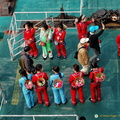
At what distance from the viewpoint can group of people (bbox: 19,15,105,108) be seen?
9227 millimetres

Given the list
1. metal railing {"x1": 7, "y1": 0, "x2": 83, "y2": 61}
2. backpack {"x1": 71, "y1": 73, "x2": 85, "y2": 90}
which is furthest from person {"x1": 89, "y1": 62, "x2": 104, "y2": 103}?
metal railing {"x1": 7, "y1": 0, "x2": 83, "y2": 61}

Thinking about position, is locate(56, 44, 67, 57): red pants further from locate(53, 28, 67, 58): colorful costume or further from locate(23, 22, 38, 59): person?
locate(23, 22, 38, 59): person

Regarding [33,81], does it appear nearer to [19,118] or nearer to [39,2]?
[19,118]

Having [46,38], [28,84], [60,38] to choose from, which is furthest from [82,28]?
[28,84]

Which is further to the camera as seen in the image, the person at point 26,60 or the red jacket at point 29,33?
the red jacket at point 29,33

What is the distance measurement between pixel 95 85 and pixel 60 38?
7.85 ft

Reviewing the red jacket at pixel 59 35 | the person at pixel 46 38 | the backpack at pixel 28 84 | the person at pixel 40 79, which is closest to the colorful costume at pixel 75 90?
the person at pixel 40 79

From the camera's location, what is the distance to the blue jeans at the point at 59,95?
31.6 ft

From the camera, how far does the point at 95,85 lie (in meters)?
9.50

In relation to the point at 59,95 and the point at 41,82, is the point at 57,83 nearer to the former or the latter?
the point at 41,82

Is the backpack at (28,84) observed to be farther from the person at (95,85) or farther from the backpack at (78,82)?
the person at (95,85)

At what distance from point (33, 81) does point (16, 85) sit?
75.6 inches

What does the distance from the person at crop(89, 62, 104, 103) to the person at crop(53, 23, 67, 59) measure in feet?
7.13

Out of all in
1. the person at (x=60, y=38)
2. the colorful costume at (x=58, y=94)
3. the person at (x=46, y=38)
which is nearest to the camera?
the colorful costume at (x=58, y=94)
